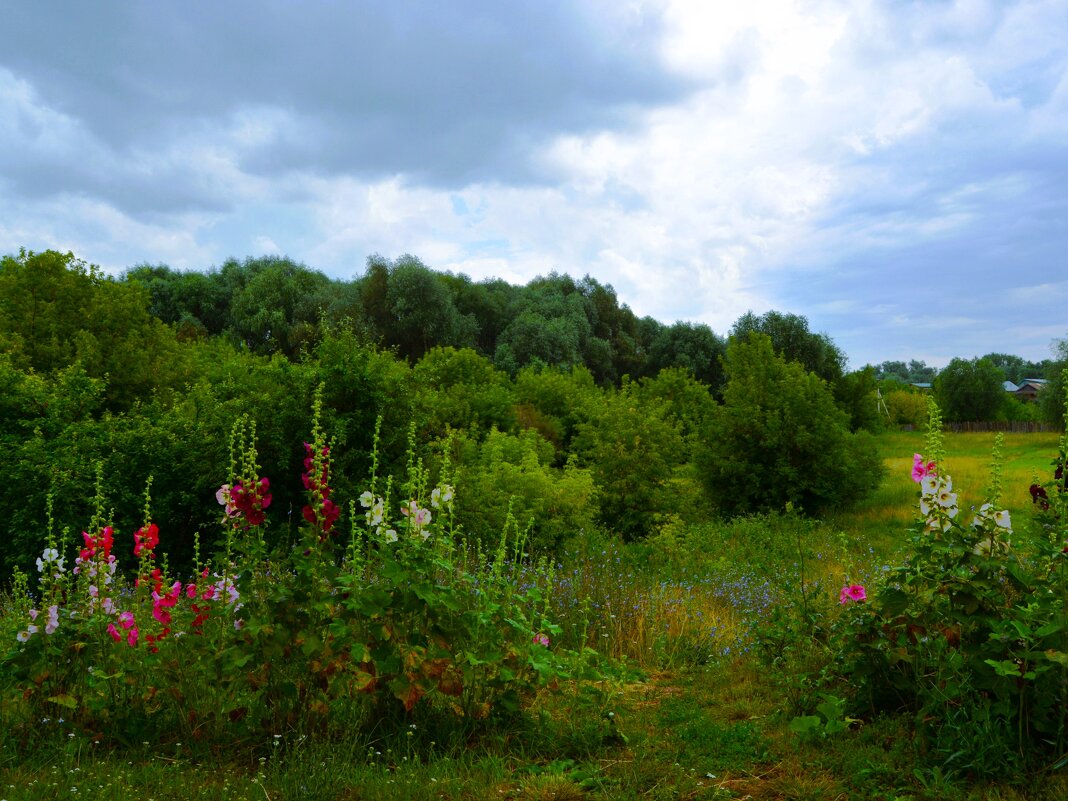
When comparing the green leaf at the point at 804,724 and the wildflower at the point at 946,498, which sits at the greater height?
the wildflower at the point at 946,498

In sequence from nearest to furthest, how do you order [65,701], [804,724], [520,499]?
[804,724]
[65,701]
[520,499]

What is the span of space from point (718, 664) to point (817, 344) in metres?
35.7

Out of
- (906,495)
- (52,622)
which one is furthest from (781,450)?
(52,622)

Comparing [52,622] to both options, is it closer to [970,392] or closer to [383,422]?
[383,422]

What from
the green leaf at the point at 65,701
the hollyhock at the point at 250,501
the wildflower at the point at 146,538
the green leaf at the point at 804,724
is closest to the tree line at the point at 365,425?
the wildflower at the point at 146,538

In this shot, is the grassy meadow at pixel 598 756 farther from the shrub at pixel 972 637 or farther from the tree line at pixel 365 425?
the tree line at pixel 365 425

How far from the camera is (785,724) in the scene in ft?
14.1

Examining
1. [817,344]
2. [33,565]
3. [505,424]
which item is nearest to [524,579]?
[33,565]

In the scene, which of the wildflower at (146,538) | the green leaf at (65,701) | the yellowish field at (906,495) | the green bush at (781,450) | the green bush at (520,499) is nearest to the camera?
the green leaf at (65,701)

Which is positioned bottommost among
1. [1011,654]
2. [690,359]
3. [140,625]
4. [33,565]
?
[33,565]

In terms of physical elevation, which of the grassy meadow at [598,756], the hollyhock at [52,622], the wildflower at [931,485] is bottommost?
the grassy meadow at [598,756]

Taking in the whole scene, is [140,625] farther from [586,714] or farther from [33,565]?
[33,565]

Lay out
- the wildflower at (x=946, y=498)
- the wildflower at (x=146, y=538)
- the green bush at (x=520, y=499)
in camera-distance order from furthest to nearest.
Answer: the green bush at (x=520, y=499), the wildflower at (x=146, y=538), the wildflower at (x=946, y=498)

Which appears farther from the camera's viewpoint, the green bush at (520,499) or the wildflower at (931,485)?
the green bush at (520,499)
